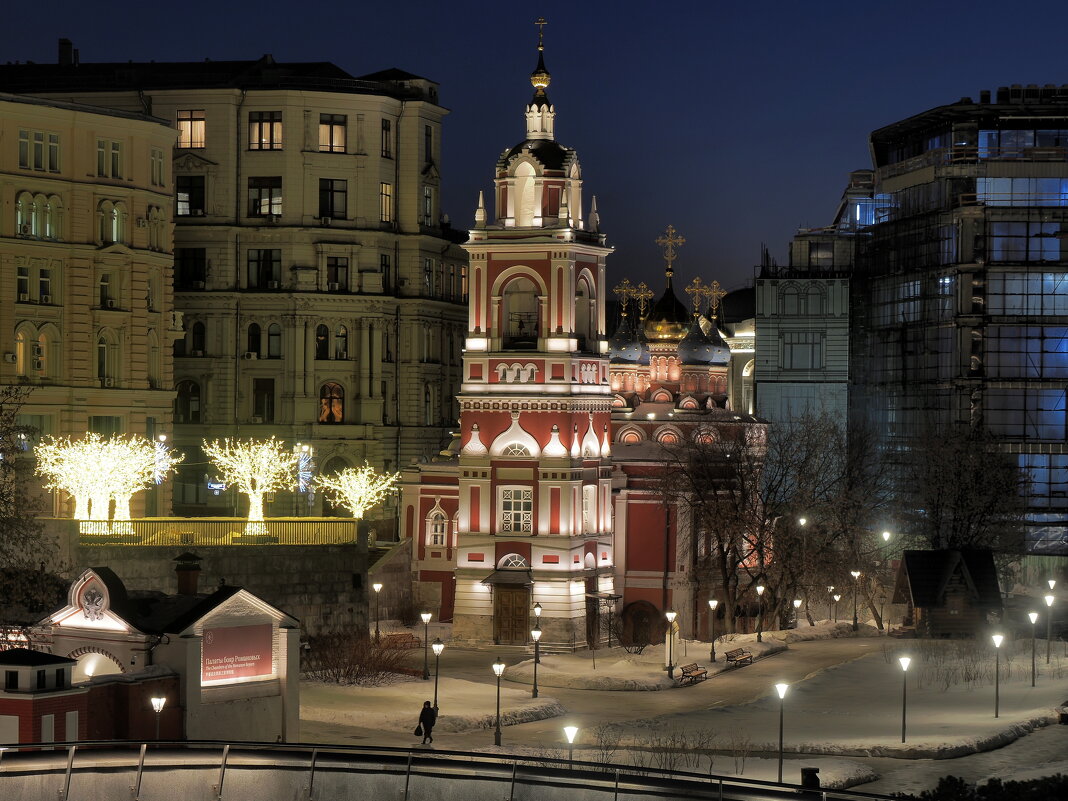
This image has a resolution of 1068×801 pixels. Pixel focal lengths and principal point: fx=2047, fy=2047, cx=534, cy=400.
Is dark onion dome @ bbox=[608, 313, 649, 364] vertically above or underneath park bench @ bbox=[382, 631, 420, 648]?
above

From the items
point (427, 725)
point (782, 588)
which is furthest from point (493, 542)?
point (427, 725)

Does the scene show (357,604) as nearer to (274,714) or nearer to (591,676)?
(591,676)

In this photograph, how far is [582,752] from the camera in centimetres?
4988

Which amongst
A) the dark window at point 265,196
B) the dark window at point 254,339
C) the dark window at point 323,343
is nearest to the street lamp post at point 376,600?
the dark window at point 323,343

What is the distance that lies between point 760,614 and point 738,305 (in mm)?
65567

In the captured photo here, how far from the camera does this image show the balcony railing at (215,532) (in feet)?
212

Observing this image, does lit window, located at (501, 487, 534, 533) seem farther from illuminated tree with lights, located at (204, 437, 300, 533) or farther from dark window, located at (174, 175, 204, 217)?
dark window, located at (174, 175, 204, 217)

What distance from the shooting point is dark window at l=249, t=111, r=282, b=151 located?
91.6 m

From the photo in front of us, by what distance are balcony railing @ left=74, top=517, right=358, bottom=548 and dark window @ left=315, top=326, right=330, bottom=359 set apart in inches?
976

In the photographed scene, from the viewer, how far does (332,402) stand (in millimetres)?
92750

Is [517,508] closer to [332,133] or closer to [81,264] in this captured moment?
[81,264]

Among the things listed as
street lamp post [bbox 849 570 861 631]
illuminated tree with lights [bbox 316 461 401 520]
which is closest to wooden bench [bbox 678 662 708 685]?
street lamp post [bbox 849 570 861 631]

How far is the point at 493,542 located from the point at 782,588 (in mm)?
12059

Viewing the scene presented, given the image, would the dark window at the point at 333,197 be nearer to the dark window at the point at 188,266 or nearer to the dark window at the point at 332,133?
the dark window at the point at 332,133
